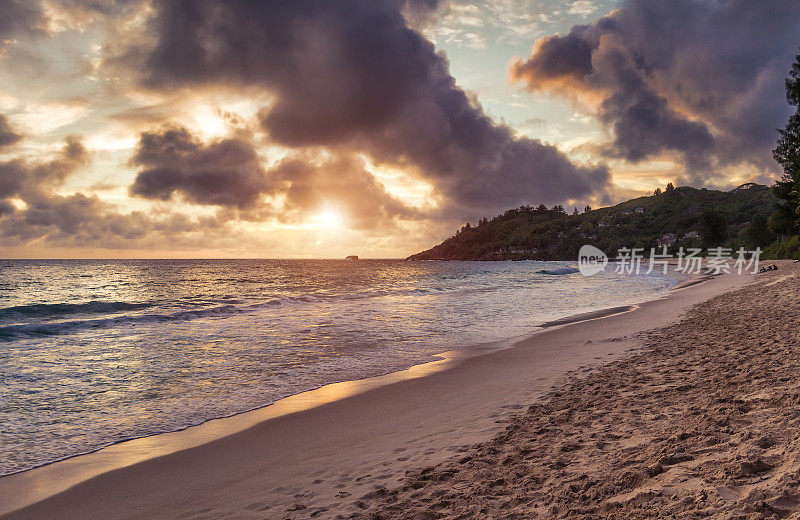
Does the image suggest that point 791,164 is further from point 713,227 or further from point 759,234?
point 713,227

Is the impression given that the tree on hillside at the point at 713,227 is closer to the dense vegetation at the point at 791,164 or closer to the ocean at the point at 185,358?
the dense vegetation at the point at 791,164

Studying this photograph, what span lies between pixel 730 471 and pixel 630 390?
412cm

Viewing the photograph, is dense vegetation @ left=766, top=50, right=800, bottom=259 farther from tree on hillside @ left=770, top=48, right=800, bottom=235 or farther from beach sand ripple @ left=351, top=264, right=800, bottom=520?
beach sand ripple @ left=351, top=264, right=800, bottom=520

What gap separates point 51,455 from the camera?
7.22 meters

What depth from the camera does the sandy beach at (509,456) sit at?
410 centimetres

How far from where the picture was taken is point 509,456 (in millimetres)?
5594

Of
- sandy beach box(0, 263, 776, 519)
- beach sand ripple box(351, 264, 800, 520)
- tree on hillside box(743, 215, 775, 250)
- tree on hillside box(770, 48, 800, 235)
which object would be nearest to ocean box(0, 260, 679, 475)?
sandy beach box(0, 263, 776, 519)

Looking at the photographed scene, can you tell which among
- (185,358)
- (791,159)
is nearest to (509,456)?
(185,358)

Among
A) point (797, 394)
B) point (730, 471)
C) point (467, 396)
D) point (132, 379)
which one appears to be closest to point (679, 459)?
point (730, 471)

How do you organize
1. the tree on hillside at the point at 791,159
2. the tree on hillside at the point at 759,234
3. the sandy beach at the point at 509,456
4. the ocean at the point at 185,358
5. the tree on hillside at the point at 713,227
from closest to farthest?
the sandy beach at the point at 509,456 < the ocean at the point at 185,358 < the tree on hillside at the point at 791,159 < the tree on hillside at the point at 759,234 < the tree on hillside at the point at 713,227

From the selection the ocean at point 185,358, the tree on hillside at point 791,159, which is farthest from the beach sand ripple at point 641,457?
the tree on hillside at point 791,159

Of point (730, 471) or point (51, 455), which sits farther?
point (51, 455)

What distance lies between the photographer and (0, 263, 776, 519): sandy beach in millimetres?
4102

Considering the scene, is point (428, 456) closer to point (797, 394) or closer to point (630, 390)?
point (630, 390)
